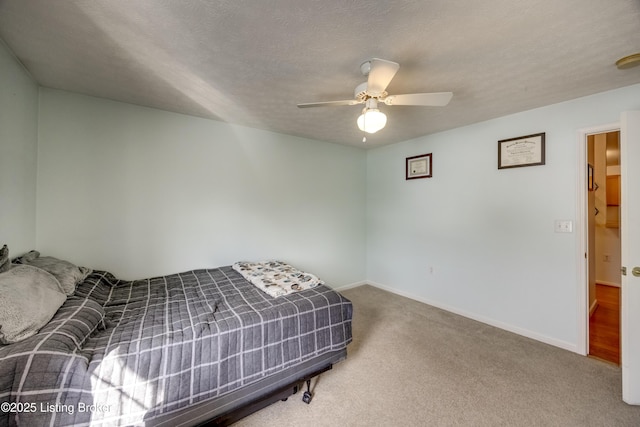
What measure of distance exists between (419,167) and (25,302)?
3943 mm

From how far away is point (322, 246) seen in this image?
3.86m

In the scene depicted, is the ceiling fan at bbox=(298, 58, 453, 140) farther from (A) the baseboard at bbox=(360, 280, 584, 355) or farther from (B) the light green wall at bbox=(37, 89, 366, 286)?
(A) the baseboard at bbox=(360, 280, 584, 355)

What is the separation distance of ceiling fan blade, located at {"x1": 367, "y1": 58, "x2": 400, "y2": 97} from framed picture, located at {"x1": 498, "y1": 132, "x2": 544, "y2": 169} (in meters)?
1.95

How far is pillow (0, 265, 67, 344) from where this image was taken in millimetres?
1127

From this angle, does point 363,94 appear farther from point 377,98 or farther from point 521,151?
point 521,151

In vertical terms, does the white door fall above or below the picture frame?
below

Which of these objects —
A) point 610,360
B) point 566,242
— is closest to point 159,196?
point 566,242

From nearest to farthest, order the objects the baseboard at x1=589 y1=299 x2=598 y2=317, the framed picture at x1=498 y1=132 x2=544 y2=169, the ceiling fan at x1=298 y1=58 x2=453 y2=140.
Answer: the ceiling fan at x1=298 y1=58 x2=453 y2=140, the framed picture at x1=498 y1=132 x2=544 y2=169, the baseboard at x1=589 y1=299 x2=598 y2=317

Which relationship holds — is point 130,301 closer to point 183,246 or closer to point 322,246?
point 183,246

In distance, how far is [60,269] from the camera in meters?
1.85

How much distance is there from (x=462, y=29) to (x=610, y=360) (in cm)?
307

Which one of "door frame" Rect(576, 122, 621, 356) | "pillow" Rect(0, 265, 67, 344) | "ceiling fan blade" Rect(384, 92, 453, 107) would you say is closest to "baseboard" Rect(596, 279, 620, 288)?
"door frame" Rect(576, 122, 621, 356)

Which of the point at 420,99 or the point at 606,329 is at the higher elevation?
the point at 420,99

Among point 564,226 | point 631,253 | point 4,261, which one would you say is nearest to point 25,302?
point 4,261
